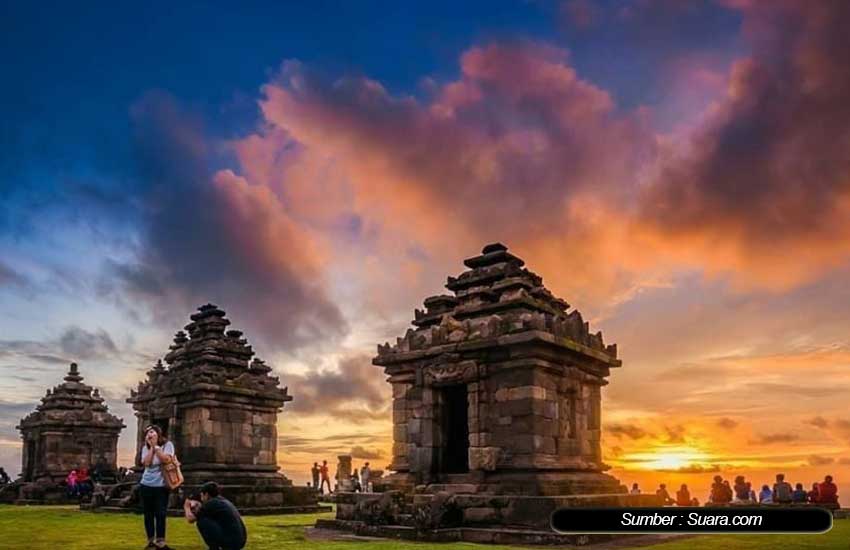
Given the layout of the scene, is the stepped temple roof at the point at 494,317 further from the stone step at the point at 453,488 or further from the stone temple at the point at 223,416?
the stone temple at the point at 223,416

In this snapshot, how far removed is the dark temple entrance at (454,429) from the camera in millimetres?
20094

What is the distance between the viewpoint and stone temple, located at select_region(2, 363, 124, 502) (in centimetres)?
4122

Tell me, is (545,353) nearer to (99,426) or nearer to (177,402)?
(177,402)

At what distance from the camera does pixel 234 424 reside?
96.3ft

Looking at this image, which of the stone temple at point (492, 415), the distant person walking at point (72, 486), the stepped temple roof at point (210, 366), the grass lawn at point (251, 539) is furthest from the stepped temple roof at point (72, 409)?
the stone temple at point (492, 415)

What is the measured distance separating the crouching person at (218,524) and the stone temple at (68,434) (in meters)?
33.1

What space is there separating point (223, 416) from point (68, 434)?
17197 millimetres

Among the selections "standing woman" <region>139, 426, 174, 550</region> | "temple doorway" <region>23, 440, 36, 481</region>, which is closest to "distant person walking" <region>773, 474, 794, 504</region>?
"standing woman" <region>139, 426, 174, 550</region>

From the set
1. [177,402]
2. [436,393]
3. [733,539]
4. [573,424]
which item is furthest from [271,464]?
[733,539]

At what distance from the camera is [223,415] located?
29141mm

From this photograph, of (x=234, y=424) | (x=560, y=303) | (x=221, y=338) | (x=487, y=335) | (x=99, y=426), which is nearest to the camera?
(x=487, y=335)

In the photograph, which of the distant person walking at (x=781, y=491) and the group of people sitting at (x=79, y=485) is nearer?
the distant person walking at (x=781, y=491)

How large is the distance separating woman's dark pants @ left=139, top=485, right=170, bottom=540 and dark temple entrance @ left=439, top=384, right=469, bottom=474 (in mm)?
8233

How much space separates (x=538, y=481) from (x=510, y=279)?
17.5 ft
